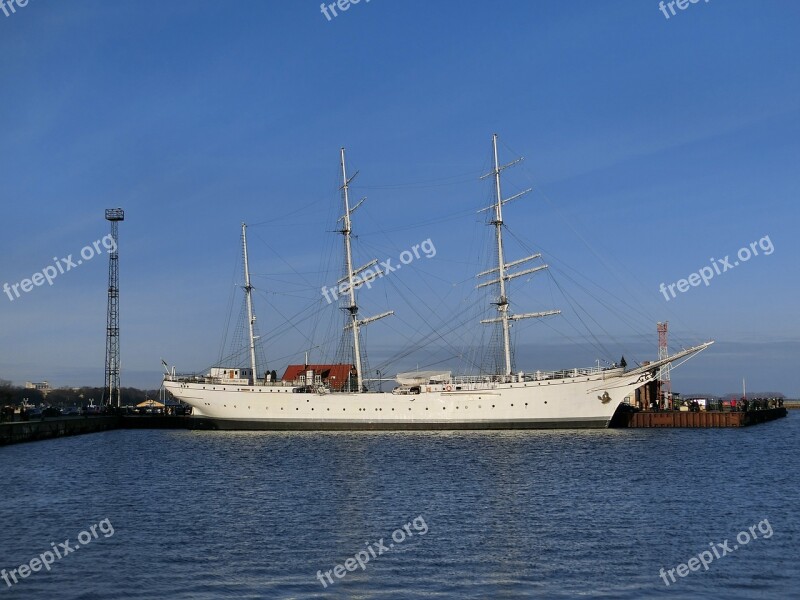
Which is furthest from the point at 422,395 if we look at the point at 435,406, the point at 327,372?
the point at 327,372

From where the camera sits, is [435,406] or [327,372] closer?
[435,406]

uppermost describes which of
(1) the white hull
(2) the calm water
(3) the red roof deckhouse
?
(3) the red roof deckhouse

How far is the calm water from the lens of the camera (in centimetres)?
1853

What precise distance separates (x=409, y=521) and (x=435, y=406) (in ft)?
137

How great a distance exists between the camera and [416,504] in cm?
2908

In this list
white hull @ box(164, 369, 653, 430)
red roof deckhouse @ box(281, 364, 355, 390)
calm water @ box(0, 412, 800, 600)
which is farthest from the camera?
red roof deckhouse @ box(281, 364, 355, 390)

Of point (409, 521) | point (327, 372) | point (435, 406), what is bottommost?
point (409, 521)

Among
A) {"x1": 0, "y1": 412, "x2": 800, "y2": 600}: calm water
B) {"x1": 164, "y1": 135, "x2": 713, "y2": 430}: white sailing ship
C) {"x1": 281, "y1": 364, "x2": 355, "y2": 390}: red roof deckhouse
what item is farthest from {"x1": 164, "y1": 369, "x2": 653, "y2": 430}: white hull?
{"x1": 281, "y1": 364, "x2": 355, "y2": 390}: red roof deckhouse

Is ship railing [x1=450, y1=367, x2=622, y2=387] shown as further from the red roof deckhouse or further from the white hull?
the red roof deckhouse

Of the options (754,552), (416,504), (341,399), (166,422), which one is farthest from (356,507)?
(166,422)

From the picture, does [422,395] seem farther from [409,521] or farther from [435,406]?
[409,521]

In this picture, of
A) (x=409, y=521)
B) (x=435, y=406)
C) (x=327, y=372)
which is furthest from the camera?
(x=327, y=372)

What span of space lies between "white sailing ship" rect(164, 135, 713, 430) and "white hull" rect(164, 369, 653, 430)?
0.08 m

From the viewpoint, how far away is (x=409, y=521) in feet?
84.9
